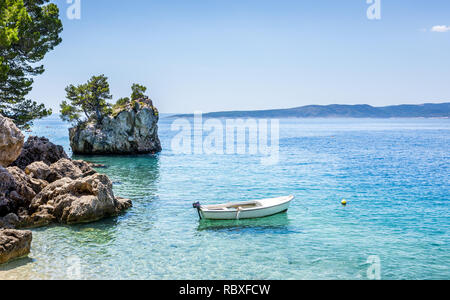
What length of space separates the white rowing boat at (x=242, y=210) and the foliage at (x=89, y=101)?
45.2 m

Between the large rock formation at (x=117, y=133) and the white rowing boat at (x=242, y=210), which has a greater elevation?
the large rock formation at (x=117, y=133)

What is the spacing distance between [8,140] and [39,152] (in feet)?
44.2

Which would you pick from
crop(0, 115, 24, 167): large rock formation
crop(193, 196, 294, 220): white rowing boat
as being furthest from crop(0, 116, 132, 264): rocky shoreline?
crop(193, 196, 294, 220): white rowing boat

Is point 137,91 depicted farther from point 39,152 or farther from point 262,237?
point 262,237

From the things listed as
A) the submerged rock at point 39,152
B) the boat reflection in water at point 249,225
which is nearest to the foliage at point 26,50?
the submerged rock at point 39,152

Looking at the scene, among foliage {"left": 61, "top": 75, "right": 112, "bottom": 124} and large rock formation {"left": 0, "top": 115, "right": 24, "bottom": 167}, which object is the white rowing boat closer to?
large rock formation {"left": 0, "top": 115, "right": 24, "bottom": 167}

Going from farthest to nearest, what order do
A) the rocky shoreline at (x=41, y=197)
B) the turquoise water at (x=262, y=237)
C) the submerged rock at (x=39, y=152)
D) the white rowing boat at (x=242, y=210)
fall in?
the submerged rock at (x=39, y=152)
the white rowing boat at (x=242, y=210)
the rocky shoreline at (x=41, y=197)
the turquoise water at (x=262, y=237)

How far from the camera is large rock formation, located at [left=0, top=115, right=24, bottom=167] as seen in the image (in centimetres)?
1888

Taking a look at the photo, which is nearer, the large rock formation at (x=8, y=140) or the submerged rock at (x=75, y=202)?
the large rock formation at (x=8, y=140)

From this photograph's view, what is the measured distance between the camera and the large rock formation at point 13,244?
50.4ft

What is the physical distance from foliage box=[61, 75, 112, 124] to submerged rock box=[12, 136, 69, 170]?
30516 mm

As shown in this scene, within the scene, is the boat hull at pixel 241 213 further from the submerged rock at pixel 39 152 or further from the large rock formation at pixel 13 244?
the submerged rock at pixel 39 152
